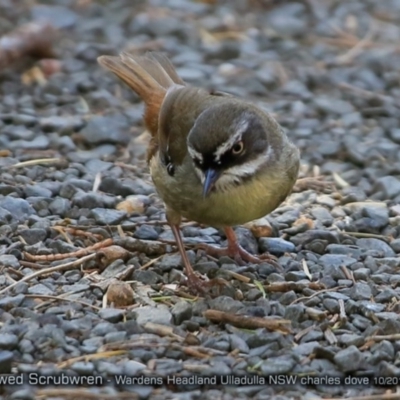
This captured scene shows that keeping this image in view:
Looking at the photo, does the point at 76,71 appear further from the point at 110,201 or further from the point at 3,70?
the point at 110,201

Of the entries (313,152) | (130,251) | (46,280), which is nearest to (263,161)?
(130,251)

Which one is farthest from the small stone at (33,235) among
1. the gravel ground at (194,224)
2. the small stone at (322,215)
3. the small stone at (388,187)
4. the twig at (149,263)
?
the small stone at (388,187)

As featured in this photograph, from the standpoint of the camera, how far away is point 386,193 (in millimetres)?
7098

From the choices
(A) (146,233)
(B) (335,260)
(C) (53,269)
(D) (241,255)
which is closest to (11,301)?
(C) (53,269)

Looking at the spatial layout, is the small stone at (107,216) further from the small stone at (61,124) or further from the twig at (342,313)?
the twig at (342,313)

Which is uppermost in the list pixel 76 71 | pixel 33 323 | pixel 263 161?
pixel 263 161

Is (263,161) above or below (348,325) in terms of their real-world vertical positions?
above

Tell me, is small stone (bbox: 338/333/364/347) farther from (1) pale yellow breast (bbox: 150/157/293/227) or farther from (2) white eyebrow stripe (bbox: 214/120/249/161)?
(2) white eyebrow stripe (bbox: 214/120/249/161)

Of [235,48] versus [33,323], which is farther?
[235,48]

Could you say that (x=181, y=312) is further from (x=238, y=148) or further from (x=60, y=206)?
(x=60, y=206)

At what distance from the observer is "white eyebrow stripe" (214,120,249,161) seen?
531 centimetres

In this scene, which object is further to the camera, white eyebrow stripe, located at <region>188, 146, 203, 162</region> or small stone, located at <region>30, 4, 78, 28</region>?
small stone, located at <region>30, 4, 78, 28</region>

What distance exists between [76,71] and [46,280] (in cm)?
394

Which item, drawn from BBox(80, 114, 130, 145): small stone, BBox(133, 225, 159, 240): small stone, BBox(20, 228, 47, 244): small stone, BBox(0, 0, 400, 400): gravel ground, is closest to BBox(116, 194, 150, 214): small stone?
BBox(0, 0, 400, 400): gravel ground
